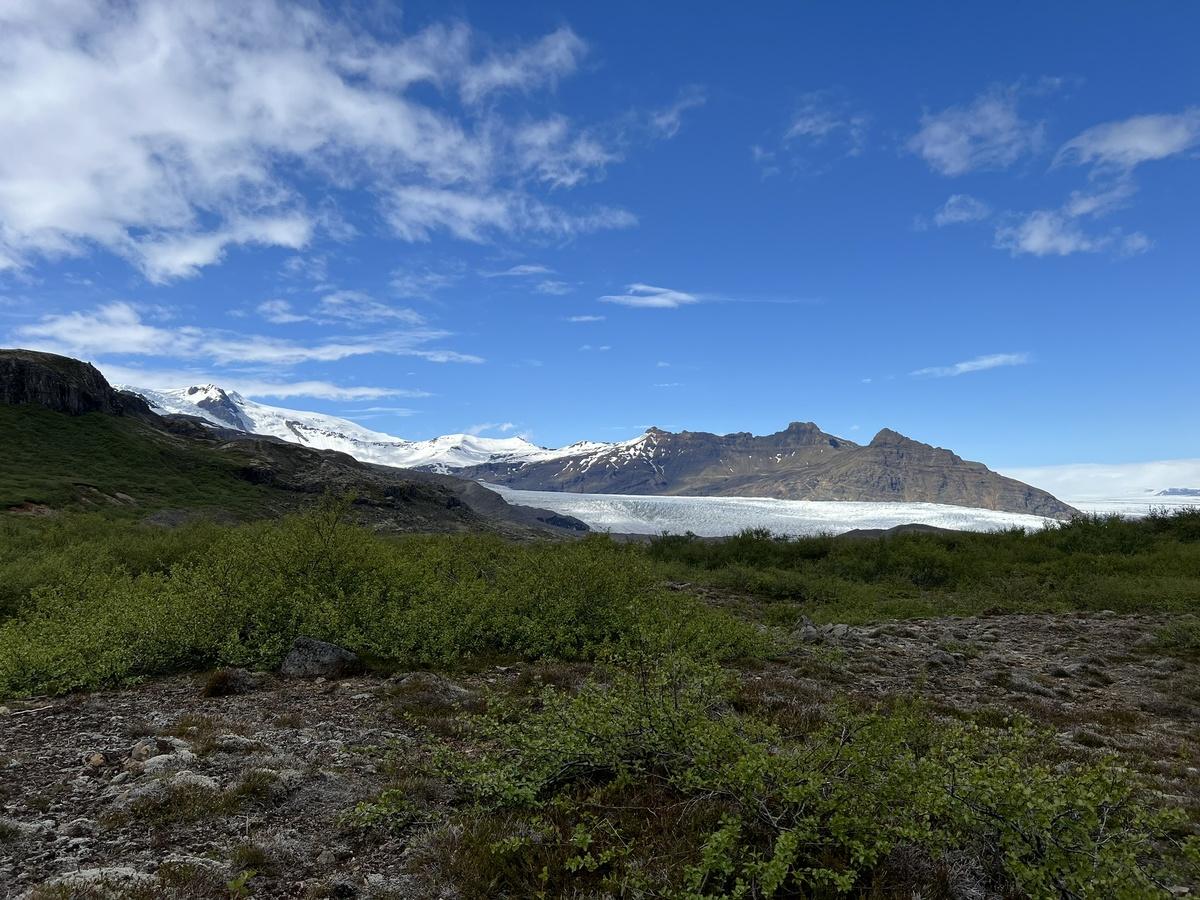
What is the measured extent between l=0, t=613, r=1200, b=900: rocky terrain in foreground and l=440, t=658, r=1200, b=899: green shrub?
737 mm

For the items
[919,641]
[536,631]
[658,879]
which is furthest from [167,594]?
[919,641]

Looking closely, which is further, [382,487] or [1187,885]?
[382,487]

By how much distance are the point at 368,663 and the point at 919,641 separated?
45.6 feet

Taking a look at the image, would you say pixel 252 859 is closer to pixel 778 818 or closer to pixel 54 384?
pixel 778 818

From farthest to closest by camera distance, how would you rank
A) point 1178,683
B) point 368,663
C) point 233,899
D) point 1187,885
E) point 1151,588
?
point 1151,588
point 1178,683
point 368,663
point 1187,885
point 233,899

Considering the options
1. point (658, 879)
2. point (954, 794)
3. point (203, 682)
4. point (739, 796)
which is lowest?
point (203, 682)

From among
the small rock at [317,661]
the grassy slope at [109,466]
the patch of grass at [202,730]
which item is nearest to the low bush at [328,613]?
the small rock at [317,661]

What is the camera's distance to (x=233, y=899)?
15.9ft

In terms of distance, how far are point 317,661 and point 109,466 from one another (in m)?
85.8

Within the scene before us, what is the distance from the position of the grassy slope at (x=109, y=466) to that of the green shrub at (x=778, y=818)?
66656 millimetres

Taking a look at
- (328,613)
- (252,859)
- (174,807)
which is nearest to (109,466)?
(328,613)

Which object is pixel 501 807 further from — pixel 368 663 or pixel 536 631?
pixel 536 631

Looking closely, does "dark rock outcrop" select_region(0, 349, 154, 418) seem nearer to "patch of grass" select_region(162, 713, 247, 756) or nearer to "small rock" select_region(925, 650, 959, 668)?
"patch of grass" select_region(162, 713, 247, 756)

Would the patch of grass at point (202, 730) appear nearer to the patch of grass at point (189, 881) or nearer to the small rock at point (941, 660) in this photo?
the patch of grass at point (189, 881)
